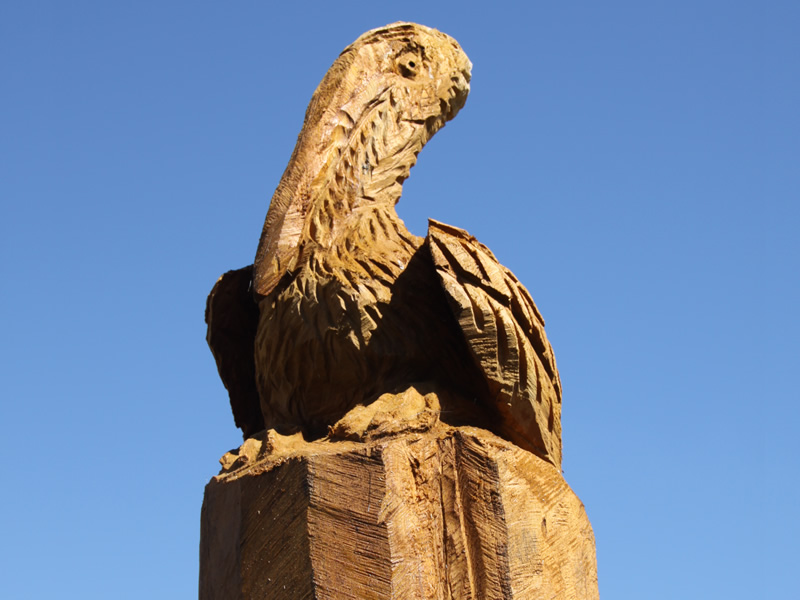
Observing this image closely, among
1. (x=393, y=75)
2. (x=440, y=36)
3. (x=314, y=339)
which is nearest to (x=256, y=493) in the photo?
(x=314, y=339)

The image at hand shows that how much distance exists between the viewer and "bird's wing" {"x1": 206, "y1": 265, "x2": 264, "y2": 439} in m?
5.75

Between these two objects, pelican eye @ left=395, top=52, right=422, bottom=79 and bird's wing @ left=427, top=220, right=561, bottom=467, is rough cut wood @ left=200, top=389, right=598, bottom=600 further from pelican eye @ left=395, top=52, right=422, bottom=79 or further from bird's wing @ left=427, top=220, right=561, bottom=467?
pelican eye @ left=395, top=52, right=422, bottom=79

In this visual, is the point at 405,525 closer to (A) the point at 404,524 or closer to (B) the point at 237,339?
(A) the point at 404,524

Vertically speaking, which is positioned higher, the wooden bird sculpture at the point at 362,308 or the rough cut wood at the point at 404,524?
the wooden bird sculpture at the point at 362,308

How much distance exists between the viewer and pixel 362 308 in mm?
5070

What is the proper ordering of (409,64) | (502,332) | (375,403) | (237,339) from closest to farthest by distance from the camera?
(502,332) < (375,403) < (237,339) < (409,64)

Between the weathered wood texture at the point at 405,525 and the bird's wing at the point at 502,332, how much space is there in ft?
0.60

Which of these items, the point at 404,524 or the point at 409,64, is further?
the point at 409,64

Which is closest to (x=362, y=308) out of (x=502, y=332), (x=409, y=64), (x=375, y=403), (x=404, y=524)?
(x=375, y=403)

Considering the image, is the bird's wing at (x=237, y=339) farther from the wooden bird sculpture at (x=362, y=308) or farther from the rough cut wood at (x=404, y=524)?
the rough cut wood at (x=404, y=524)

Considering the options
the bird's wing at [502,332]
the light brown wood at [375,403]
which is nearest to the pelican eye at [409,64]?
the light brown wood at [375,403]

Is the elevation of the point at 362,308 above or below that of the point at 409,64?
below

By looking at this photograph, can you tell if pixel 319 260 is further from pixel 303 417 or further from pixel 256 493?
pixel 256 493

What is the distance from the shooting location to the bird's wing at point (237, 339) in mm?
5754
